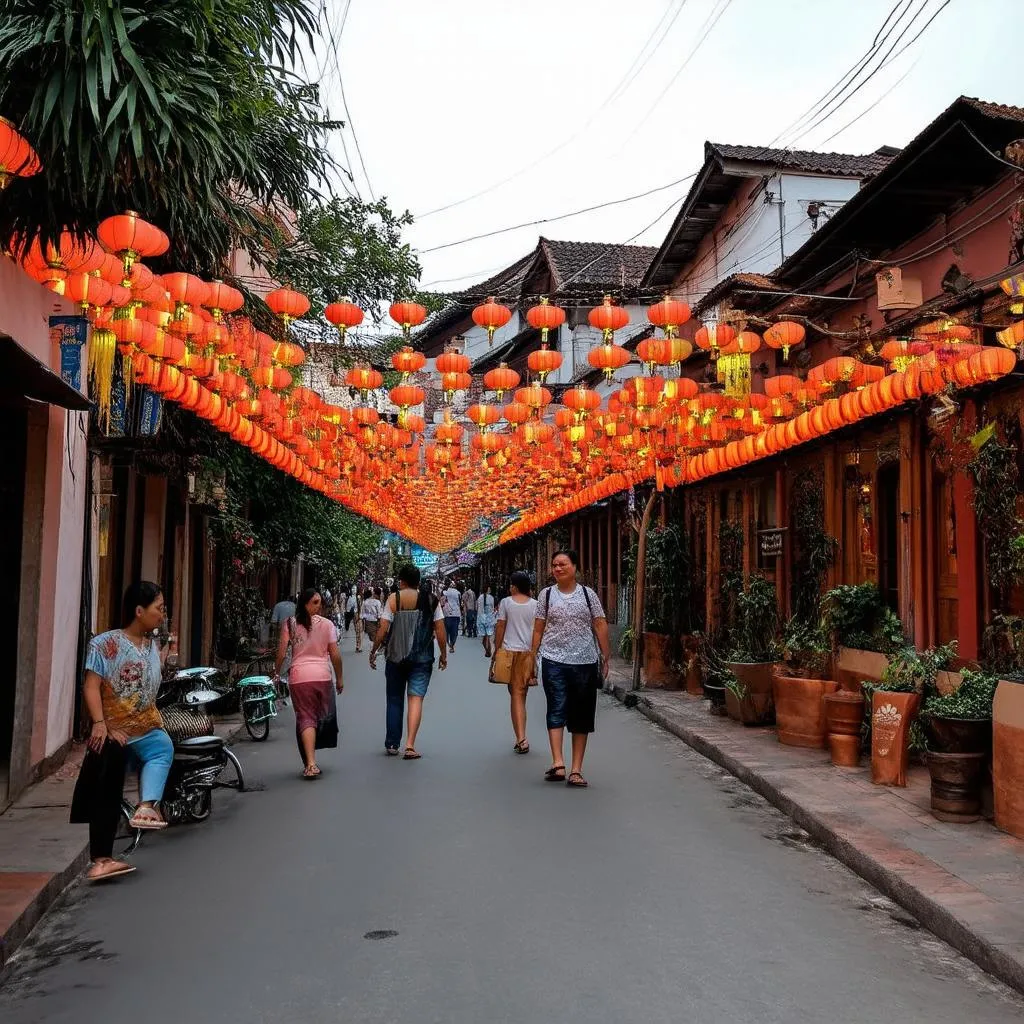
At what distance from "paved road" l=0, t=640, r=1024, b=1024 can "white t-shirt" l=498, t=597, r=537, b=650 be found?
2.83 m

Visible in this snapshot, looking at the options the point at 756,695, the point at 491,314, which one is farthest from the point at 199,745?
the point at 756,695

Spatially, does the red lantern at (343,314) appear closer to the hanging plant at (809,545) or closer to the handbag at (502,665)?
the handbag at (502,665)

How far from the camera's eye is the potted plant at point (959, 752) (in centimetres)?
772

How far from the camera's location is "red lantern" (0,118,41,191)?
5672mm

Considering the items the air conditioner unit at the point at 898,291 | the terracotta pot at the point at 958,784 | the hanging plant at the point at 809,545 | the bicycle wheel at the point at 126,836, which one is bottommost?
the bicycle wheel at the point at 126,836

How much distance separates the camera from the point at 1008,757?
24.0 feet

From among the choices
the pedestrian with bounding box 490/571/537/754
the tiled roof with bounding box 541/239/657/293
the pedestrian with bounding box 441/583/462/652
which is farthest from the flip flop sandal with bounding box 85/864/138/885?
the tiled roof with bounding box 541/239/657/293

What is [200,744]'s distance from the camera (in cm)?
787

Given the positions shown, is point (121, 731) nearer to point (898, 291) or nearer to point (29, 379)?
point (29, 379)

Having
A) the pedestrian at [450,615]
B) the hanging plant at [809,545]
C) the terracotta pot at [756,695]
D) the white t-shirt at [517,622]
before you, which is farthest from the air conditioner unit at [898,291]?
the pedestrian at [450,615]

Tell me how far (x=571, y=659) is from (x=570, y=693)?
0.32 m

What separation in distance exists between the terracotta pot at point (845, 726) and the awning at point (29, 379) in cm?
739

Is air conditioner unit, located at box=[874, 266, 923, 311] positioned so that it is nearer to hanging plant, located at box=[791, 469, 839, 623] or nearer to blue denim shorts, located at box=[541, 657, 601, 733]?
hanging plant, located at box=[791, 469, 839, 623]

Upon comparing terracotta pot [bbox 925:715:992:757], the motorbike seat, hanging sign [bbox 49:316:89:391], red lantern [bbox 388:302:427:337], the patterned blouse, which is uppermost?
red lantern [bbox 388:302:427:337]
